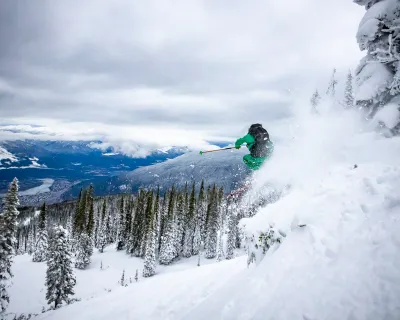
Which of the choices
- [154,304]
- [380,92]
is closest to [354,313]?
[380,92]

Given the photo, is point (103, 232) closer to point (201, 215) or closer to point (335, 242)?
point (201, 215)

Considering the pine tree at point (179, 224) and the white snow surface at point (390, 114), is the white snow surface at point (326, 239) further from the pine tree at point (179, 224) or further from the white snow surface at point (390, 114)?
the pine tree at point (179, 224)

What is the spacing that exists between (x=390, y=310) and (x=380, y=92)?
7.96 metres

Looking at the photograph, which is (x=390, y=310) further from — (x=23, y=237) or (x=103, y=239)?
(x=23, y=237)

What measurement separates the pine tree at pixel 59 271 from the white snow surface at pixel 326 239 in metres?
24.6

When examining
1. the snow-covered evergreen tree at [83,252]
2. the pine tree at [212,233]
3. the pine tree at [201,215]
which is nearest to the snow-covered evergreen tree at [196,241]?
the pine tree at [201,215]

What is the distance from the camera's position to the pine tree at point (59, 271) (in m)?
32.4

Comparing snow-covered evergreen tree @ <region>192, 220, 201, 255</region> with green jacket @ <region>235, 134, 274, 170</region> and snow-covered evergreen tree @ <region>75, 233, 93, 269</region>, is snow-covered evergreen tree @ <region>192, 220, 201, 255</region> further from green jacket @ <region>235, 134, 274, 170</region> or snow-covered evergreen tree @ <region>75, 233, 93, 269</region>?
green jacket @ <region>235, 134, 274, 170</region>

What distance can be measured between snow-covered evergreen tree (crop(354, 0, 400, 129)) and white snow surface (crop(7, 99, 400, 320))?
1.18 metres

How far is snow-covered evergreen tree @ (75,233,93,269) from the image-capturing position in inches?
2303

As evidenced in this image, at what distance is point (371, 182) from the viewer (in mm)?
7727

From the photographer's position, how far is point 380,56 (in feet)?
32.2

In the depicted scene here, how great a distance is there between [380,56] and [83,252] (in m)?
64.9

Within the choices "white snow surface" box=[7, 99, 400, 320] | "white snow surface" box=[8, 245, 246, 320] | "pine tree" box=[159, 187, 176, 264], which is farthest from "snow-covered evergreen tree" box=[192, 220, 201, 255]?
"white snow surface" box=[7, 99, 400, 320]
